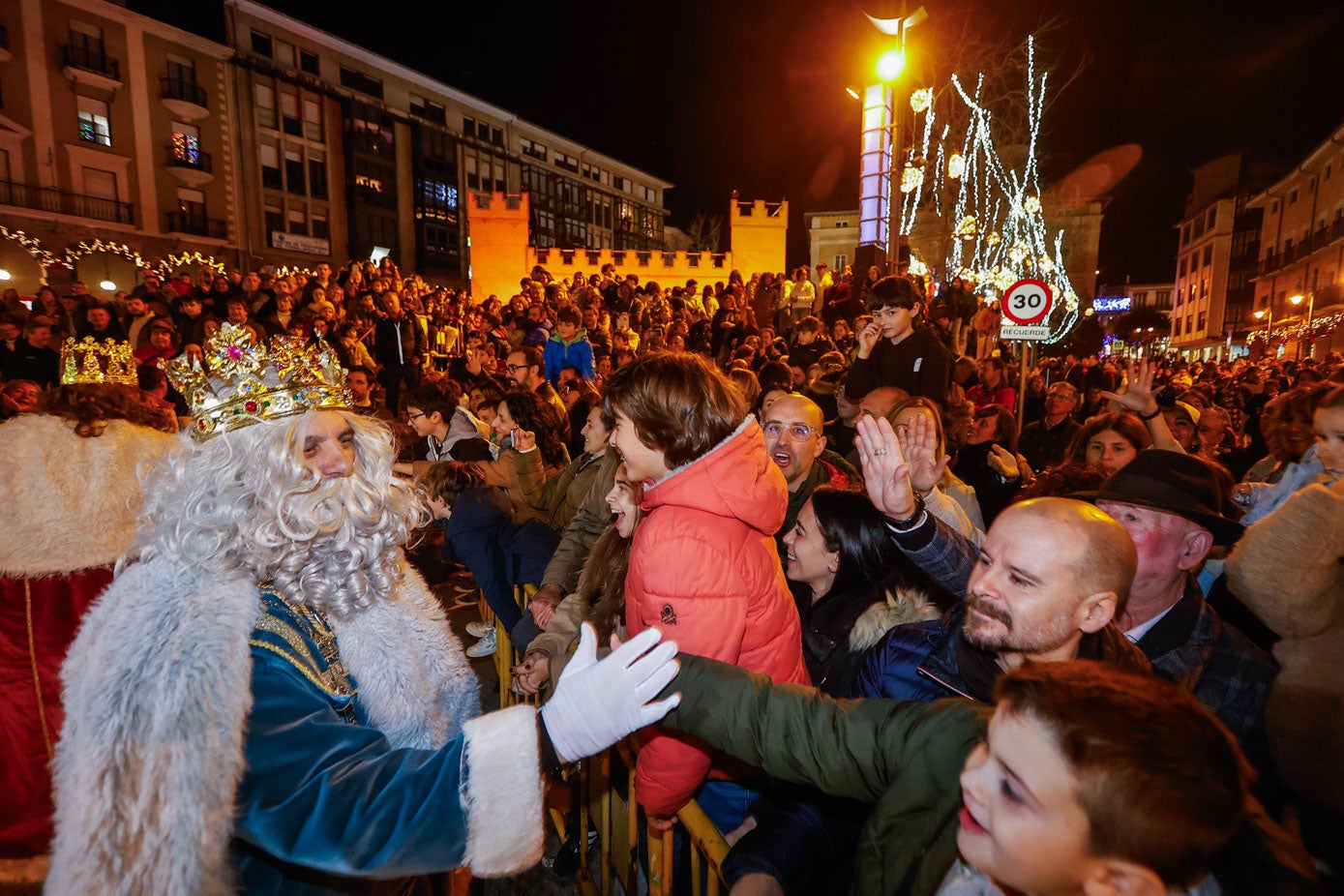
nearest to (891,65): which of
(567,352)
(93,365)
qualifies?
(567,352)

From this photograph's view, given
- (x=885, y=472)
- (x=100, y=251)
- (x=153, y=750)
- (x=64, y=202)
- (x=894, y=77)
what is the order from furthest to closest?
(x=100, y=251)
(x=64, y=202)
(x=894, y=77)
(x=885, y=472)
(x=153, y=750)

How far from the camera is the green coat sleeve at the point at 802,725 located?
5.54ft

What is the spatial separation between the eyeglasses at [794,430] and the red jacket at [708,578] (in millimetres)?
1537

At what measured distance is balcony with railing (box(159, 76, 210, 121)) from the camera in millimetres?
29531

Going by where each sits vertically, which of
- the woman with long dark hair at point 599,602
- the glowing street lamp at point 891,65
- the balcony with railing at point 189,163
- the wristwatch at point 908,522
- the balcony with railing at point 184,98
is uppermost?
the balcony with railing at point 184,98

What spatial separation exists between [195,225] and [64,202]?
4829 mm

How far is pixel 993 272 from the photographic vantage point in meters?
26.5

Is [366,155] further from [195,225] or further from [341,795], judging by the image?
[341,795]

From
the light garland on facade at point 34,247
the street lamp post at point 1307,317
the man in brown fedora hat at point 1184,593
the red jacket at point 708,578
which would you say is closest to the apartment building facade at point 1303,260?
the street lamp post at point 1307,317

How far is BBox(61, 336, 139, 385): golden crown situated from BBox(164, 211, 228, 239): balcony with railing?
33.7 metres

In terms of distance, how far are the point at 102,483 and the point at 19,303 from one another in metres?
10.6

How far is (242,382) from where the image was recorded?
195 cm

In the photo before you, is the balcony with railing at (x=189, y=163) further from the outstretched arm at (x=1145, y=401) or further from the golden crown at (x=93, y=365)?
the outstretched arm at (x=1145, y=401)

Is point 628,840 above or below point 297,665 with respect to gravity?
below
